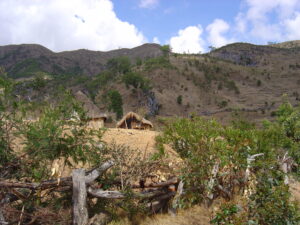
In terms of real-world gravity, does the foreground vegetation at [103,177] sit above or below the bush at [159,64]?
below

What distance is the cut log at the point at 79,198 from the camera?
4195mm

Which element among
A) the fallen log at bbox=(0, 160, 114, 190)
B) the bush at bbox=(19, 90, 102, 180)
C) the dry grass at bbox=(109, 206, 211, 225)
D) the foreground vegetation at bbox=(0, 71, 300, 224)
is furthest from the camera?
the dry grass at bbox=(109, 206, 211, 225)

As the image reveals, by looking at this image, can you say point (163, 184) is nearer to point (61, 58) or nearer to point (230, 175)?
point (230, 175)

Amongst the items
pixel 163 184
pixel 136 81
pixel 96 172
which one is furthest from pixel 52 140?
pixel 136 81

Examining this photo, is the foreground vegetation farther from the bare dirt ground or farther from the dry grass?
the bare dirt ground

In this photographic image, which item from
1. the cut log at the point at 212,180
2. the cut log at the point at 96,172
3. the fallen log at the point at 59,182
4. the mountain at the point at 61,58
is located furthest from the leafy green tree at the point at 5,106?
the mountain at the point at 61,58

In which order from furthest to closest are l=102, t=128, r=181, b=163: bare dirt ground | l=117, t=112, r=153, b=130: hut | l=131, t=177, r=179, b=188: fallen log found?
l=117, t=112, r=153, b=130: hut → l=102, t=128, r=181, b=163: bare dirt ground → l=131, t=177, r=179, b=188: fallen log

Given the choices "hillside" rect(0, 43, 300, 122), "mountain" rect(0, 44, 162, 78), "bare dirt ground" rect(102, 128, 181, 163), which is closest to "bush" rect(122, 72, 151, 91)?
"hillside" rect(0, 43, 300, 122)

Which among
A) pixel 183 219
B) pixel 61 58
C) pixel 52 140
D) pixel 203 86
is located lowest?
pixel 183 219

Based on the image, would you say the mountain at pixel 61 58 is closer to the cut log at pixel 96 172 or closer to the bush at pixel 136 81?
the bush at pixel 136 81

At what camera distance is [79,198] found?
165 inches

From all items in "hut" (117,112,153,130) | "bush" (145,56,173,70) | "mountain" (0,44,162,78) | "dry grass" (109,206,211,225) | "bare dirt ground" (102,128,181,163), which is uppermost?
"mountain" (0,44,162,78)

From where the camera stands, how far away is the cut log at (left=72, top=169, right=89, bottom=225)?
420 cm

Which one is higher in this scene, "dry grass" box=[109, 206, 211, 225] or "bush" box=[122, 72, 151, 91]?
"bush" box=[122, 72, 151, 91]
